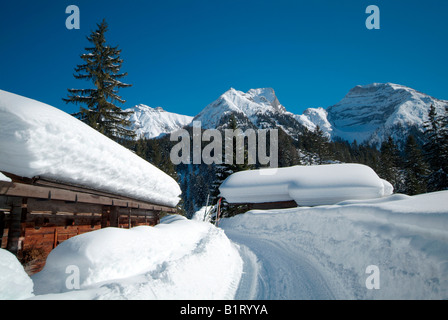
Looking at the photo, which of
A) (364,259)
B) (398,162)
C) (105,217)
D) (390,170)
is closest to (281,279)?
(364,259)

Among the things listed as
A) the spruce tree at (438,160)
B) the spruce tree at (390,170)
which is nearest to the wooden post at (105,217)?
the spruce tree at (438,160)

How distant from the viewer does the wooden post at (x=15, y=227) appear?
3.52m

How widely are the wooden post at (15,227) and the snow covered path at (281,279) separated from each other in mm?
3610

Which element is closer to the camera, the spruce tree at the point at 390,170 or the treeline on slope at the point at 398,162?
the treeline on slope at the point at 398,162

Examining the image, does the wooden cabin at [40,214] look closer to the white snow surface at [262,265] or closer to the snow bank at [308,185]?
the white snow surface at [262,265]

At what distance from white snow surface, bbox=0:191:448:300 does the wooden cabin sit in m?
0.99

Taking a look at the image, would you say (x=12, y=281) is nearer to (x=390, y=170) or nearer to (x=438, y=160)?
(x=438, y=160)

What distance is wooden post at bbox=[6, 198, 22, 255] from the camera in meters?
3.52

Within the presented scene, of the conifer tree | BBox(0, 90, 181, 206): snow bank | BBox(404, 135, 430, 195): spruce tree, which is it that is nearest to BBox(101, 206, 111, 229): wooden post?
BBox(0, 90, 181, 206): snow bank

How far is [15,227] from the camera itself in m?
3.56

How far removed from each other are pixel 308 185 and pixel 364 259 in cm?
1116
